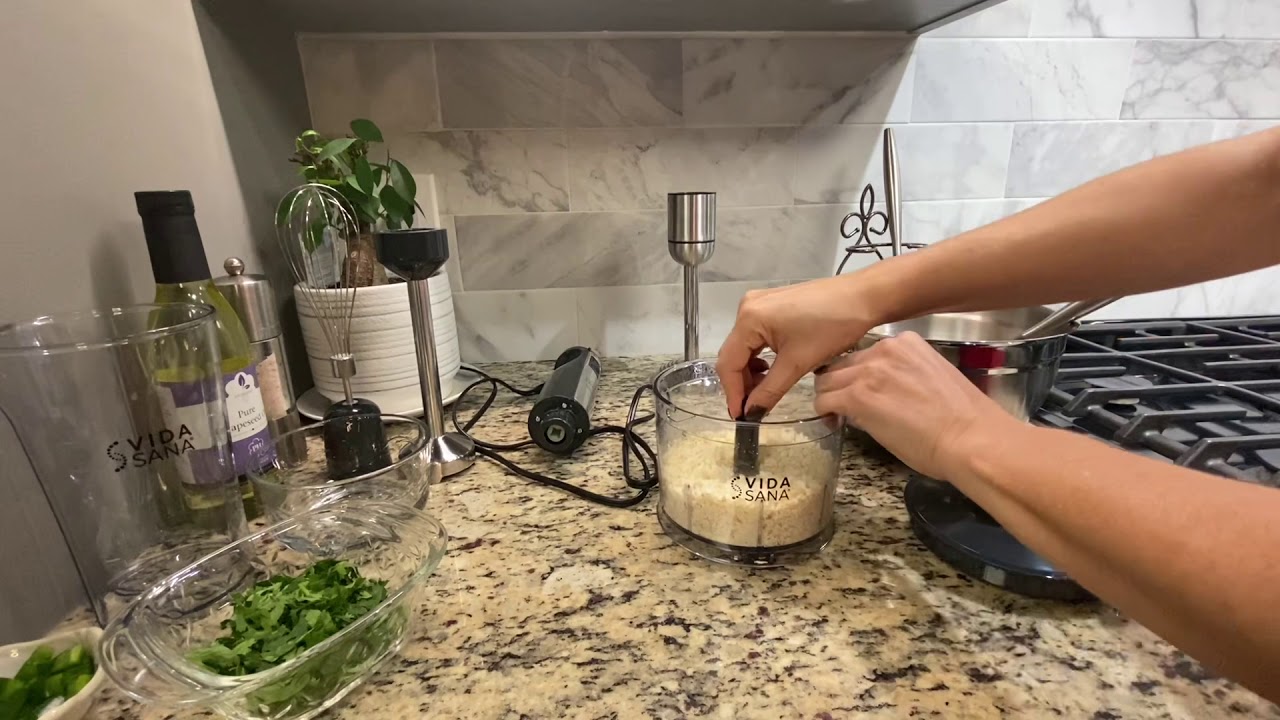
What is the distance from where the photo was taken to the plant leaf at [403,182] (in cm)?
72

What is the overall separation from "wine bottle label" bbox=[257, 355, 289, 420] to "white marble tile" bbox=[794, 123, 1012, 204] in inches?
29.6

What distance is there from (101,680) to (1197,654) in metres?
0.55

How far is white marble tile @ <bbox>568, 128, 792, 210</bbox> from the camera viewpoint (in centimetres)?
92

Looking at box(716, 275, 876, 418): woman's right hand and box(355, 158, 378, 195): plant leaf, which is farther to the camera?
box(355, 158, 378, 195): plant leaf

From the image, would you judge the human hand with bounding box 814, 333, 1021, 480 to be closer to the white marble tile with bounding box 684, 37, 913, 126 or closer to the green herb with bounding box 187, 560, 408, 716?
the green herb with bounding box 187, 560, 408, 716

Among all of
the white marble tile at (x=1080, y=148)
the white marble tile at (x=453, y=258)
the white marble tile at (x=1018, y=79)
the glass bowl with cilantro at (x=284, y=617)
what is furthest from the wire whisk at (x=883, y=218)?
the glass bowl with cilantro at (x=284, y=617)

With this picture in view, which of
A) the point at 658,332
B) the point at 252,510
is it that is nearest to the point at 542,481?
the point at 252,510

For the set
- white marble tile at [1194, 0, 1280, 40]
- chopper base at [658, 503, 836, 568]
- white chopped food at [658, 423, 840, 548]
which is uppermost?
white marble tile at [1194, 0, 1280, 40]

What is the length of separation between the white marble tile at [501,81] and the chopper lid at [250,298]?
39cm

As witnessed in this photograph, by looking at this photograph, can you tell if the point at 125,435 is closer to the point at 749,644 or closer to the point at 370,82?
the point at 749,644

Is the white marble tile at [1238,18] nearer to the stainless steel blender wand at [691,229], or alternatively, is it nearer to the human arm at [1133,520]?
the stainless steel blender wand at [691,229]

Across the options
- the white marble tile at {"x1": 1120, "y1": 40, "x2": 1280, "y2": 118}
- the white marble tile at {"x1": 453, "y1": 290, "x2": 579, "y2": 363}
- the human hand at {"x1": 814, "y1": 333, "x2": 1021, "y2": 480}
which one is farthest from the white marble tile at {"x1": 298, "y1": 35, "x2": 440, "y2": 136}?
the white marble tile at {"x1": 1120, "y1": 40, "x2": 1280, "y2": 118}

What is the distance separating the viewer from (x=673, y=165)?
94 cm

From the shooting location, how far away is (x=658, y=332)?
102cm
